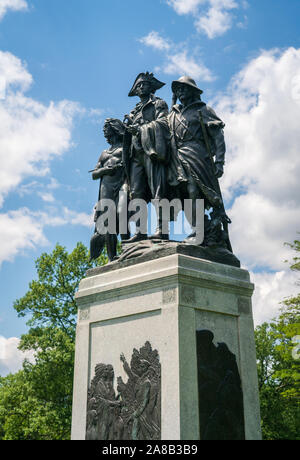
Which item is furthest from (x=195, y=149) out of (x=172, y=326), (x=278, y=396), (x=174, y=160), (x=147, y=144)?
(x=278, y=396)

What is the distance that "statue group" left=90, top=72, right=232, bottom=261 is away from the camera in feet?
27.9

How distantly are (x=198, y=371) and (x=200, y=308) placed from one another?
915 millimetres

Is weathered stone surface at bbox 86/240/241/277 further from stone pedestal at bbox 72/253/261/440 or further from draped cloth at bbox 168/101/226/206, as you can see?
draped cloth at bbox 168/101/226/206

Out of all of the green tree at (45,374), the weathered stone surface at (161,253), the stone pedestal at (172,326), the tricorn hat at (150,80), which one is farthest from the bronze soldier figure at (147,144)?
the green tree at (45,374)

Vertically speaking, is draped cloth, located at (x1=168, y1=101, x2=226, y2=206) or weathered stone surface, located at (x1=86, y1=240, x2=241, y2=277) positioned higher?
draped cloth, located at (x1=168, y1=101, x2=226, y2=206)

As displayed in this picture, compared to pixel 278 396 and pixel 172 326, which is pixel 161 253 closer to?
pixel 172 326

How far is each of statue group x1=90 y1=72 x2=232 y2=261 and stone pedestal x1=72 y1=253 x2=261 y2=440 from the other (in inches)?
32.4

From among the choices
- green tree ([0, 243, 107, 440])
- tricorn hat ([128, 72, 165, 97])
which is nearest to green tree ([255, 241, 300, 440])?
green tree ([0, 243, 107, 440])

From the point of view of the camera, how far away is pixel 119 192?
32.5 feet

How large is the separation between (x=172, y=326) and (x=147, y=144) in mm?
3631

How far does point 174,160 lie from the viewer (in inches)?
350

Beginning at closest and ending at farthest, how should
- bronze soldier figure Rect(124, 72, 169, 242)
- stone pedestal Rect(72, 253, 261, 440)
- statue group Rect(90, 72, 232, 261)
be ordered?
stone pedestal Rect(72, 253, 261, 440), statue group Rect(90, 72, 232, 261), bronze soldier figure Rect(124, 72, 169, 242)
